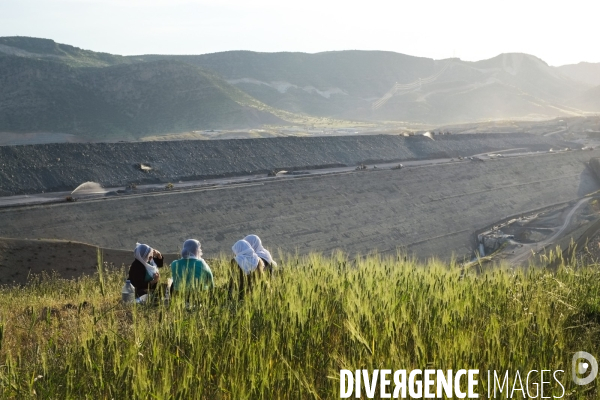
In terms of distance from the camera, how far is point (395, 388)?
4590 mm

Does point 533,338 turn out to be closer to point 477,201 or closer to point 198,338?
point 198,338

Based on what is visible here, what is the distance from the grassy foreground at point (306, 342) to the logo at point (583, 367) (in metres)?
0.06

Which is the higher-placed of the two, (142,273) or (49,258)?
(142,273)

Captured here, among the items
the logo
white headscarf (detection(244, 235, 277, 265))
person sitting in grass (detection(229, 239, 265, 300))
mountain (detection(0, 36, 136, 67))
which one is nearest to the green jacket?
person sitting in grass (detection(229, 239, 265, 300))

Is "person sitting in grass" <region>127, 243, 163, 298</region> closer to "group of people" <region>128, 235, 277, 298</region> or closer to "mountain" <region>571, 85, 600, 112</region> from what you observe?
"group of people" <region>128, 235, 277, 298</region>

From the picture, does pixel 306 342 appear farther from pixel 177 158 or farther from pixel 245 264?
pixel 177 158

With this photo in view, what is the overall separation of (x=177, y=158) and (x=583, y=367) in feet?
119

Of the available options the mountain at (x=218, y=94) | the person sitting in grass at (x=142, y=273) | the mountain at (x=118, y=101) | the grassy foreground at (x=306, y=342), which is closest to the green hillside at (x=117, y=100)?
the mountain at (x=118, y=101)

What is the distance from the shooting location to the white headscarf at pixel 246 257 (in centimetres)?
855

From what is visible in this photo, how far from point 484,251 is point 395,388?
3308cm

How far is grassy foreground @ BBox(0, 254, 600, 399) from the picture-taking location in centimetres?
491

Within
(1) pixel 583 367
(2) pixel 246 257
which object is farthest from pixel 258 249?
(1) pixel 583 367

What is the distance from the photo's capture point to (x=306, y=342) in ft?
18.6

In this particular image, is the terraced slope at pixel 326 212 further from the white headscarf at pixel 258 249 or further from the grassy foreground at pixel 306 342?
the grassy foreground at pixel 306 342
